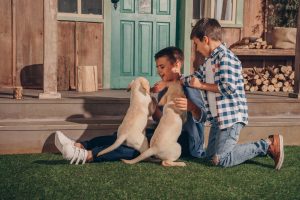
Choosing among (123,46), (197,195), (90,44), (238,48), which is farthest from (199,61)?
(197,195)

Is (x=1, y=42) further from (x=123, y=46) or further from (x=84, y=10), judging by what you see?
(x=123, y=46)

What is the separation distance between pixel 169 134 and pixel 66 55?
3.73 metres

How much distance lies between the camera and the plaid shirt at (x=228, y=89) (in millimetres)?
4152

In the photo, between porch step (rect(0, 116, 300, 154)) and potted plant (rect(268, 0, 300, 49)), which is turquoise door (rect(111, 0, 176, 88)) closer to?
potted plant (rect(268, 0, 300, 49))

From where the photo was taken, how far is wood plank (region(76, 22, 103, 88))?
7301 mm

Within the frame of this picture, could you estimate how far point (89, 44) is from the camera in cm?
736

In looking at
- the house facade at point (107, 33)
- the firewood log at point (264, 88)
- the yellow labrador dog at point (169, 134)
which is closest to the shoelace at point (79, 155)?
the yellow labrador dog at point (169, 134)

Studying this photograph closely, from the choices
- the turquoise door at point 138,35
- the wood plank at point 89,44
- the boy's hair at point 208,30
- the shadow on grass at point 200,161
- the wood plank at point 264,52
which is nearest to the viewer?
the boy's hair at point 208,30

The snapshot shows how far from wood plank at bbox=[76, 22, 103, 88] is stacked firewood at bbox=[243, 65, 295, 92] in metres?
2.80

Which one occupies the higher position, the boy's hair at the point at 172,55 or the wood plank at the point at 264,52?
the wood plank at the point at 264,52

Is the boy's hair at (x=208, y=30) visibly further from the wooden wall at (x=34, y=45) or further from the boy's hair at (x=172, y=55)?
the wooden wall at (x=34, y=45)

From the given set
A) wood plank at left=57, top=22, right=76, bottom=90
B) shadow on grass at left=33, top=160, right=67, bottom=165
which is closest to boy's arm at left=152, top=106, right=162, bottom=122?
shadow on grass at left=33, top=160, right=67, bottom=165

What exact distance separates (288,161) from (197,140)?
105 centimetres

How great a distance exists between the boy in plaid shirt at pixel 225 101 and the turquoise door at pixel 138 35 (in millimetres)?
3334
